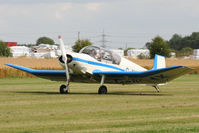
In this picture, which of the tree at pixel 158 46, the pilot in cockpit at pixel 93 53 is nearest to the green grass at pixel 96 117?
the pilot in cockpit at pixel 93 53

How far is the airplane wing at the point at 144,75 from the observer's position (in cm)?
1928

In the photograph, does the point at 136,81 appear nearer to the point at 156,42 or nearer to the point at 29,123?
the point at 29,123

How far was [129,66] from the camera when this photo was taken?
21.8 m

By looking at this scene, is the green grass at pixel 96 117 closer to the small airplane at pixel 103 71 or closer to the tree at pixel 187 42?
the small airplane at pixel 103 71

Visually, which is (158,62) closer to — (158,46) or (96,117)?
(96,117)

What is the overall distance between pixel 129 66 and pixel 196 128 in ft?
40.0

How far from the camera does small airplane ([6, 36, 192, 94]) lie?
64.6 ft

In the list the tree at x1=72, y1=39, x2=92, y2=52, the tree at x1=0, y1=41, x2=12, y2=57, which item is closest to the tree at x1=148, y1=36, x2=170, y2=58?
the tree at x1=72, y1=39, x2=92, y2=52

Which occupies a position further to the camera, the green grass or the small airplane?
A: the small airplane

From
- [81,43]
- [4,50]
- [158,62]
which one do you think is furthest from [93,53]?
[4,50]

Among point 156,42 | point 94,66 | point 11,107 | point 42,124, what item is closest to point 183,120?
point 42,124

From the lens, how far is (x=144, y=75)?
19844 mm

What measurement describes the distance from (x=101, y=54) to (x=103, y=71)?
0.82 metres

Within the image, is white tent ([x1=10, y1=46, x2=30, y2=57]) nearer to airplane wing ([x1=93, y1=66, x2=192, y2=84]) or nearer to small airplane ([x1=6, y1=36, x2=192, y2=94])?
small airplane ([x1=6, y1=36, x2=192, y2=94])
